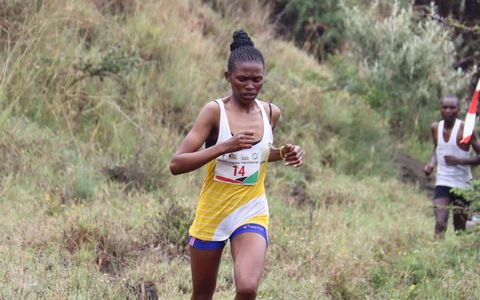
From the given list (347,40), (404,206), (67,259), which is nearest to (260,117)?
(67,259)

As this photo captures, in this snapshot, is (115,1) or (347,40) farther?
(347,40)

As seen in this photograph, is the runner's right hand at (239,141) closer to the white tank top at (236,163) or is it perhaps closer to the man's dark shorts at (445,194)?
the white tank top at (236,163)

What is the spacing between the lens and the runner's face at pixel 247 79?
445 centimetres

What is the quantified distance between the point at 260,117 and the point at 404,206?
229 inches

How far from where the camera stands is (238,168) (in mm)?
4438

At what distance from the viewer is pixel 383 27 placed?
13836 millimetres

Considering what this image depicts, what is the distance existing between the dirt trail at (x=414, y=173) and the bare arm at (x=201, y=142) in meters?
7.61

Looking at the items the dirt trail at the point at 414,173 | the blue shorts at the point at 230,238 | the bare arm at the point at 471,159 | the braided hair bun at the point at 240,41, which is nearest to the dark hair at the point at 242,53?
the braided hair bun at the point at 240,41

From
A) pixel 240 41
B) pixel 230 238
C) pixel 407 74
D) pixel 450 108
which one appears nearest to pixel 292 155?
pixel 230 238

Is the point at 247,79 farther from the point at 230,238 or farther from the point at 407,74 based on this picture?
the point at 407,74


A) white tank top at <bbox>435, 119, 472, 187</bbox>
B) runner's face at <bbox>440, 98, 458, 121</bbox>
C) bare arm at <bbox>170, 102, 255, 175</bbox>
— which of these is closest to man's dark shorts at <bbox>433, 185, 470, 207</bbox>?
white tank top at <bbox>435, 119, 472, 187</bbox>

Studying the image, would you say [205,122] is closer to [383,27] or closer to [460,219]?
[460,219]

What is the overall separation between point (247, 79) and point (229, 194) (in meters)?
0.65

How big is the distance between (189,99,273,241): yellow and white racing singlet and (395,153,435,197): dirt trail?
7.46m
